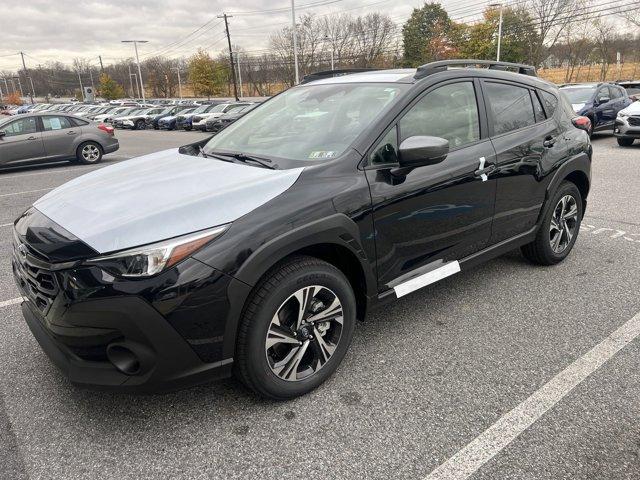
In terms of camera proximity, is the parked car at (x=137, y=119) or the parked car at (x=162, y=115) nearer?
the parked car at (x=162, y=115)

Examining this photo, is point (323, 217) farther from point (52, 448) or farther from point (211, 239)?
point (52, 448)

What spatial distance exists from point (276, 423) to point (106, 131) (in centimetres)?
1383

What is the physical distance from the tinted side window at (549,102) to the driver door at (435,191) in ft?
3.22

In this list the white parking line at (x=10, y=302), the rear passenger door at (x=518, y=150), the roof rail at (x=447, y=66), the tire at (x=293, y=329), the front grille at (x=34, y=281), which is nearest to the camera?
the front grille at (x=34, y=281)

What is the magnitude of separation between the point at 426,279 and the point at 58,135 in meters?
12.8

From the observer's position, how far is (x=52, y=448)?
231 centimetres

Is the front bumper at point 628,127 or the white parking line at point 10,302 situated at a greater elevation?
the front bumper at point 628,127

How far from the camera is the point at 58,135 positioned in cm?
1305

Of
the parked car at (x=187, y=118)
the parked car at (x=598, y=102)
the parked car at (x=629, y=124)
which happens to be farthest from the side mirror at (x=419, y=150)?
the parked car at (x=187, y=118)

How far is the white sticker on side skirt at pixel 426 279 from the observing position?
304cm

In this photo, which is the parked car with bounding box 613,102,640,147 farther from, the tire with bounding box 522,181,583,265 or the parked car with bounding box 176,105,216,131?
the parked car with bounding box 176,105,216,131

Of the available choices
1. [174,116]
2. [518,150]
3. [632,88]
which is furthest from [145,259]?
[174,116]

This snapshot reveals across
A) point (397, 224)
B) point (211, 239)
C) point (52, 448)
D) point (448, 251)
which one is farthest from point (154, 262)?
point (448, 251)

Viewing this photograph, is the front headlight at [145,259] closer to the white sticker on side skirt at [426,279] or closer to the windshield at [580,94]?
the white sticker on side skirt at [426,279]
